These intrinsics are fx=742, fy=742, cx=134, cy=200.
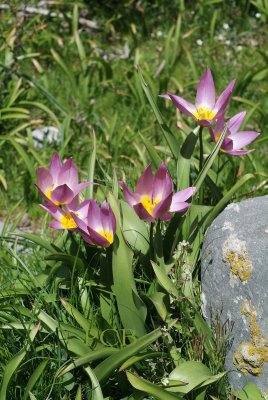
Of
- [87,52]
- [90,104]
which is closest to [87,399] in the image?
[90,104]

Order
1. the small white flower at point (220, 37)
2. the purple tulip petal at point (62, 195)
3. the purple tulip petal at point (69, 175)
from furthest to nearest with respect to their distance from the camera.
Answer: the small white flower at point (220, 37) < the purple tulip petal at point (69, 175) < the purple tulip petal at point (62, 195)

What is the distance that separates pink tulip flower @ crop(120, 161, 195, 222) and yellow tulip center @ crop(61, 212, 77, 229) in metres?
0.21

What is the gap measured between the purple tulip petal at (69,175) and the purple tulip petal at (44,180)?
0.12 feet

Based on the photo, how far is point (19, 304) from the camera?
2568 millimetres

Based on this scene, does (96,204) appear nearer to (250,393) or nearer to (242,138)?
(242,138)

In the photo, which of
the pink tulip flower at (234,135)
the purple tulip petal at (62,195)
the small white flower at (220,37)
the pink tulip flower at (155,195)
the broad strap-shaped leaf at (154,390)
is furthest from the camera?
the small white flower at (220,37)

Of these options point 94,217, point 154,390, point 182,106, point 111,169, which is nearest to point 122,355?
point 154,390

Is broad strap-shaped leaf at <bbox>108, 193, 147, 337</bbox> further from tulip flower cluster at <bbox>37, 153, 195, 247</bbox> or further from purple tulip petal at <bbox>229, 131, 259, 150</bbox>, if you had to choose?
purple tulip petal at <bbox>229, 131, 259, 150</bbox>

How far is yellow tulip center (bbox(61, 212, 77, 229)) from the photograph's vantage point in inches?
93.6

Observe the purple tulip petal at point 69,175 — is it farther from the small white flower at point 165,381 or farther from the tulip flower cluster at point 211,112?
the small white flower at point 165,381

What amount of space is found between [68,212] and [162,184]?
1.10 ft

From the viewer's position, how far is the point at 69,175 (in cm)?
248

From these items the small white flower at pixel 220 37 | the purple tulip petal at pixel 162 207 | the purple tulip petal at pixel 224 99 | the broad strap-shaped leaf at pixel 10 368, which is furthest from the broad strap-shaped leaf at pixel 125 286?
the small white flower at pixel 220 37

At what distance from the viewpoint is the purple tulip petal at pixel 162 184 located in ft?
7.36
